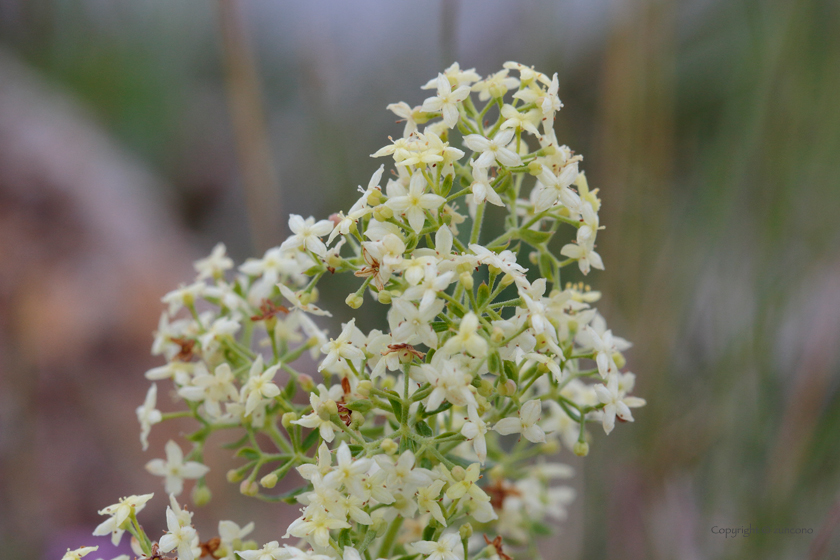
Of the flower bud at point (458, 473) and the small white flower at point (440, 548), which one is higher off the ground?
the flower bud at point (458, 473)

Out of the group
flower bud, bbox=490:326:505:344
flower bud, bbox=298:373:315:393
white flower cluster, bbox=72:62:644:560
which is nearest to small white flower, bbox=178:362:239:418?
white flower cluster, bbox=72:62:644:560

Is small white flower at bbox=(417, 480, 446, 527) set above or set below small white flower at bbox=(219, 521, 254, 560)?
below

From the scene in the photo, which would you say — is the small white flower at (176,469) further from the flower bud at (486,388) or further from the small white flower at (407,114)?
the small white flower at (407,114)

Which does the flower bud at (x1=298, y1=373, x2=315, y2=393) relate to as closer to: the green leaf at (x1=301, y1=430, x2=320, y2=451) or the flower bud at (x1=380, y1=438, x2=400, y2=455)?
the green leaf at (x1=301, y1=430, x2=320, y2=451)

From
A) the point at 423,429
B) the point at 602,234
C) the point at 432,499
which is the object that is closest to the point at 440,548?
the point at 432,499

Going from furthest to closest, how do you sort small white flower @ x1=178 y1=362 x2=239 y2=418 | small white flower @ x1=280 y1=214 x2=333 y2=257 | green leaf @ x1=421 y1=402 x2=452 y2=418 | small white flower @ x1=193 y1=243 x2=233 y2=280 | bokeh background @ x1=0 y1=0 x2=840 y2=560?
bokeh background @ x1=0 y1=0 x2=840 y2=560 → small white flower @ x1=193 y1=243 x2=233 y2=280 → small white flower @ x1=178 y1=362 x2=239 y2=418 → small white flower @ x1=280 y1=214 x2=333 y2=257 → green leaf @ x1=421 y1=402 x2=452 y2=418

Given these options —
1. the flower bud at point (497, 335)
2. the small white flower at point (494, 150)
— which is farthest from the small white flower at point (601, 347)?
the small white flower at point (494, 150)

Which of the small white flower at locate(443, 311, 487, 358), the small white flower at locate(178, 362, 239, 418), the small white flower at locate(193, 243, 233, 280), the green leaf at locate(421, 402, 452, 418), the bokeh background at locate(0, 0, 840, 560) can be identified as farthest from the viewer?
the bokeh background at locate(0, 0, 840, 560)
